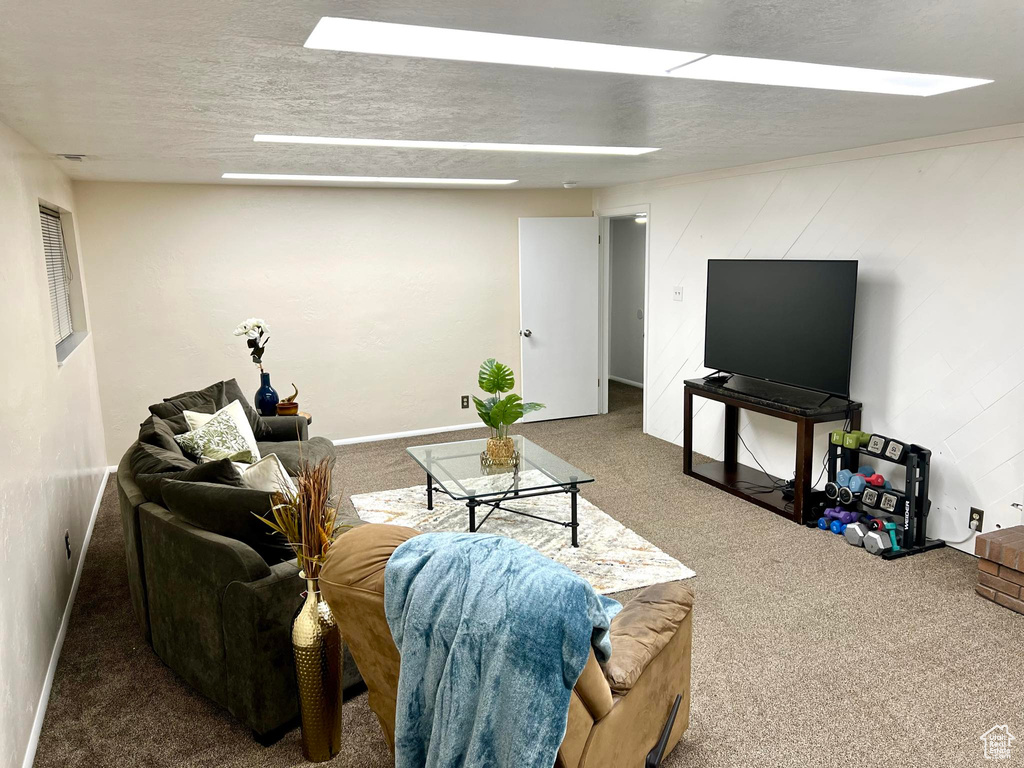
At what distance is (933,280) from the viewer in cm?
421

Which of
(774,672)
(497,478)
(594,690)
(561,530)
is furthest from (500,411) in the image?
(594,690)

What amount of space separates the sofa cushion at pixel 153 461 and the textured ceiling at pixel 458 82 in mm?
1450

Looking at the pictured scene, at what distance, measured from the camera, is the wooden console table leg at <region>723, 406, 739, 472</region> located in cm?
562

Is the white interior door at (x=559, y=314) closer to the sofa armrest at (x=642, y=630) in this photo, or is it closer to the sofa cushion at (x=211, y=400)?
the sofa cushion at (x=211, y=400)

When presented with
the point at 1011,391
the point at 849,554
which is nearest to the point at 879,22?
the point at 1011,391

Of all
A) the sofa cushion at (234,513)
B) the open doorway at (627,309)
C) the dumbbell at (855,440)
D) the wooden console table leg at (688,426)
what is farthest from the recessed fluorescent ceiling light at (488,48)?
the open doorway at (627,309)

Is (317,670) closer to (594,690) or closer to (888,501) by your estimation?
(594,690)

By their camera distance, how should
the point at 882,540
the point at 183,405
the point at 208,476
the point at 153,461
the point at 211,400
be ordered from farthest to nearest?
the point at 211,400, the point at 183,405, the point at 882,540, the point at 153,461, the point at 208,476

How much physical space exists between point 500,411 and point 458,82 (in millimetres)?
2285

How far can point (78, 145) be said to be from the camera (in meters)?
3.85

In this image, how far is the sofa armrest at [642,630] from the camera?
2.09 metres

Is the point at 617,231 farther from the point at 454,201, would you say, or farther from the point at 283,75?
the point at 283,75

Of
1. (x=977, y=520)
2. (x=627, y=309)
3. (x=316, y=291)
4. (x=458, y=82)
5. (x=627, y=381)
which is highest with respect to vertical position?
(x=458, y=82)

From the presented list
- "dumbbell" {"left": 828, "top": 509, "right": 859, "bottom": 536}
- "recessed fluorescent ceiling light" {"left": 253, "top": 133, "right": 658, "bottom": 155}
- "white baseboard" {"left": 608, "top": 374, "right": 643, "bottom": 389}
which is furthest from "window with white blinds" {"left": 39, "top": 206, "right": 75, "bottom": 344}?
"white baseboard" {"left": 608, "top": 374, "right": 643, "bottom": 389}
